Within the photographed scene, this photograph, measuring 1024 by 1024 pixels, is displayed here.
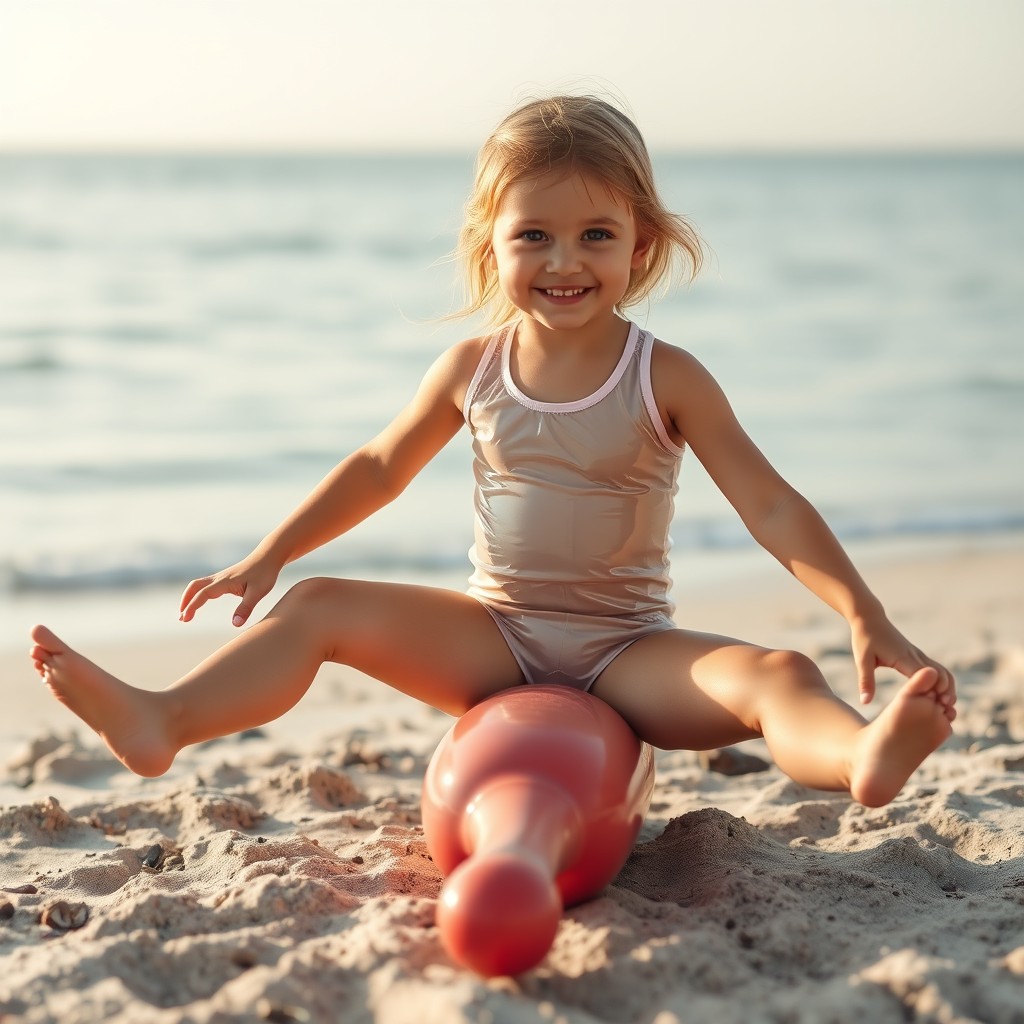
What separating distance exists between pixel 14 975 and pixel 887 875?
1.65 m

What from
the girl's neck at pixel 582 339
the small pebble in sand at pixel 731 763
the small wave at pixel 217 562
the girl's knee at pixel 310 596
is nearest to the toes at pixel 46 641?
the girl's knee at pixel 310 596

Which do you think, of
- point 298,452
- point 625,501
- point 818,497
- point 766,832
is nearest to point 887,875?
point 766,832

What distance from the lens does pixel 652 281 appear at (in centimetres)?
333

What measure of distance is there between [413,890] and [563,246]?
1.37 meters

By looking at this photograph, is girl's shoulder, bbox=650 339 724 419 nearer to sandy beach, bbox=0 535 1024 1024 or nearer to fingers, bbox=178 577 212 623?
sandy beach, bbox=0 535 1024 1024

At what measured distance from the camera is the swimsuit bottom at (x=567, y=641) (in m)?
2.96

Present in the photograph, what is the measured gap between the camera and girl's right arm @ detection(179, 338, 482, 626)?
3.14 m

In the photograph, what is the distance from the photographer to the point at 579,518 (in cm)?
300

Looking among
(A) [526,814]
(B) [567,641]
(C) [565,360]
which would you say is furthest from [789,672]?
(C) [565,360]

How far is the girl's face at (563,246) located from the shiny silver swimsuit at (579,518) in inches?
6.6

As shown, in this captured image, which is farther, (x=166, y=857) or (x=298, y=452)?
(x=298, y=452)

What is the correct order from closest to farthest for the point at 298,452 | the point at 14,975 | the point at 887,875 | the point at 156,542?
1. the point at 14,975
2. the point at 887,875
3. the point at 156,542
4. the point at 298,452

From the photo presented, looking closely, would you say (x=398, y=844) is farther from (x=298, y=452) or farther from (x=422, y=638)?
(x=298, y=452)

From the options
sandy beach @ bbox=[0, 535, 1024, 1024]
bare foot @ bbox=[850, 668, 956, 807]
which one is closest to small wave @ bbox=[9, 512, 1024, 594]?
sandy beach @ bbox=[0, 535, 1024, 1024]
